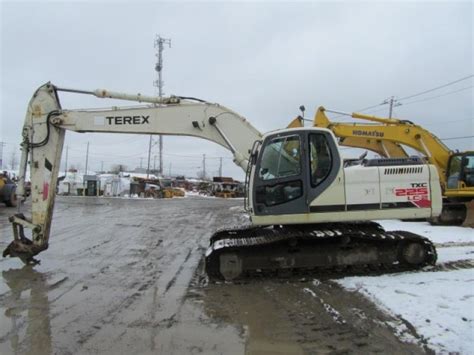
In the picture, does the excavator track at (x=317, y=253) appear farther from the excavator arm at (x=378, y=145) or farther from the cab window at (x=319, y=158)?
the excavator arm at (x=378, y=145)

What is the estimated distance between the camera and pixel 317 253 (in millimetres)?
7781

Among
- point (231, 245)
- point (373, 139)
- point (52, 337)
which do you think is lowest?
point (52, 337)

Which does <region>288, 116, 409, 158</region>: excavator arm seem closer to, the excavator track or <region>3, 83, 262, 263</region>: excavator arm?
<region>3, 83, 262, 263</region>: excavator arm

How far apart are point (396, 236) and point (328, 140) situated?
2104 millimetres

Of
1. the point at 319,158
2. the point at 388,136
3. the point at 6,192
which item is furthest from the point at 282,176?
the point at 6,192

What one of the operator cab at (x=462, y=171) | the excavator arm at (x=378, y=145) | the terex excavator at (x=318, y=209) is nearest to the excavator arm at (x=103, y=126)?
the terex excavator at (x=318, y=209)

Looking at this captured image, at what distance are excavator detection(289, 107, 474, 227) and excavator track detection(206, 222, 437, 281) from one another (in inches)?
283

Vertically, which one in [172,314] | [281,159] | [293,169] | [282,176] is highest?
[281,159]

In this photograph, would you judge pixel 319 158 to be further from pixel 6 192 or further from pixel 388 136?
pixel 6 192

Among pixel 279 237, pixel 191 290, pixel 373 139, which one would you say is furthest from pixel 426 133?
pixel 191 290

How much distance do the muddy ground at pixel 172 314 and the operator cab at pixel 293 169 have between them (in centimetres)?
136

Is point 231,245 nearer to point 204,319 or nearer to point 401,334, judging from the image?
point 204,319

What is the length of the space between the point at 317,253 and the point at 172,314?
3.01 meters

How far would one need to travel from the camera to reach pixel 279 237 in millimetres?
7711
